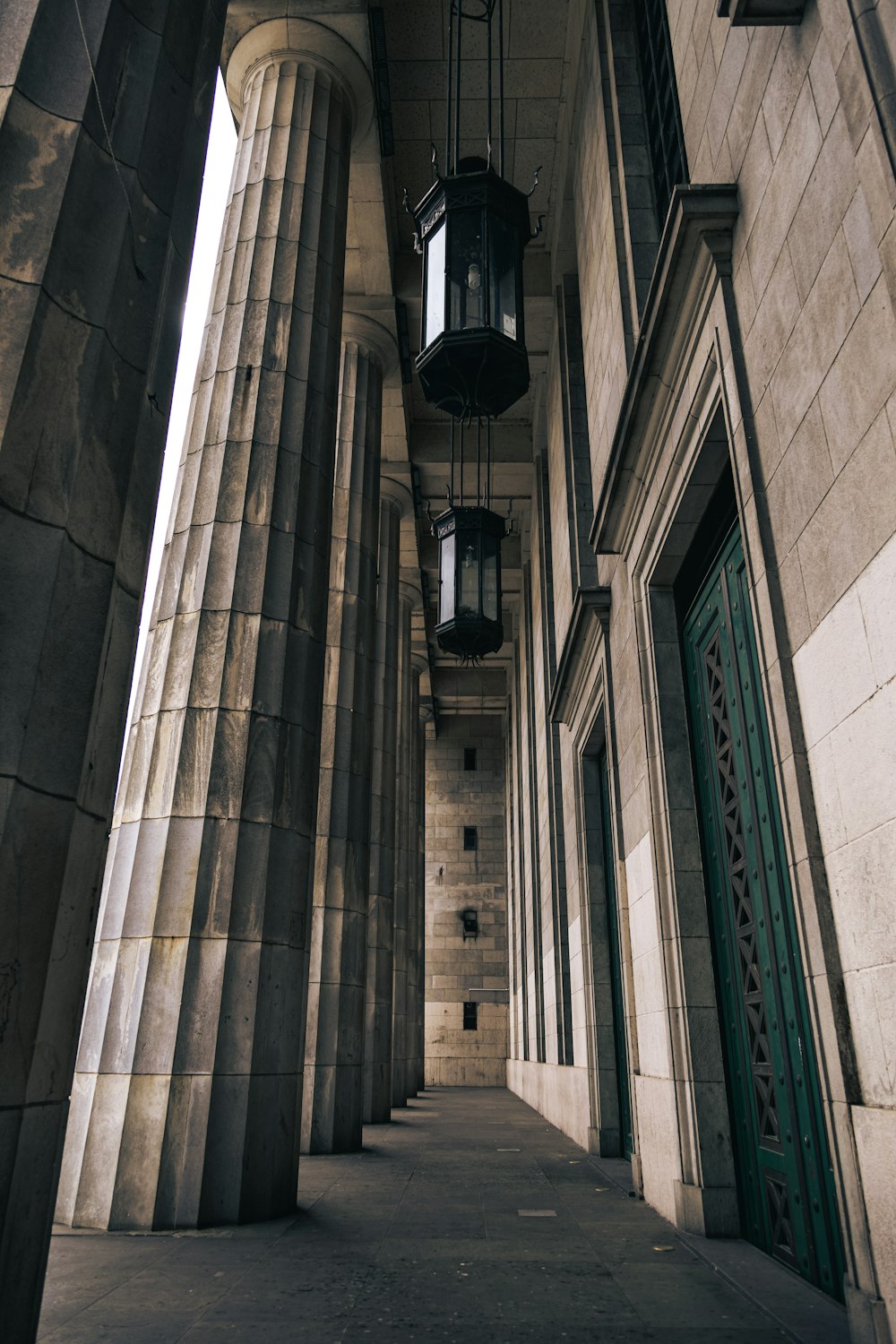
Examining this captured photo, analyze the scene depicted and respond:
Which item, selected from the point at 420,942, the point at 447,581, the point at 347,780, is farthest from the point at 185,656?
the point at 420,942

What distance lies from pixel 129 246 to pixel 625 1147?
10.1m

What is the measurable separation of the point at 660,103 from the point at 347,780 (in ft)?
28.4

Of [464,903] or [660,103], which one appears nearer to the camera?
[660,103]

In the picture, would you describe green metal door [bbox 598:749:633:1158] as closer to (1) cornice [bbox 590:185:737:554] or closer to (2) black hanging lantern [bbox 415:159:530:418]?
(1) cornice [bbox 590:185:737:554]

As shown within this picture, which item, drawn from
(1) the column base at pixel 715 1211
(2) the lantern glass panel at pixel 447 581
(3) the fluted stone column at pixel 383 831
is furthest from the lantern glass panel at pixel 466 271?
(3) the fluted stone column at pixel 383 831

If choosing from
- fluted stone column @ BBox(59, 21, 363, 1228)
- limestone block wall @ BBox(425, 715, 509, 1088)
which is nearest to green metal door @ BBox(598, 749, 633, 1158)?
fluted stone column @ BBox(59, 21, 363, 1228)

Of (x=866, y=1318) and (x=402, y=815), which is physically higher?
(x=402, y=815)

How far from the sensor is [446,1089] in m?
29.6

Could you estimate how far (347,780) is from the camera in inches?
496

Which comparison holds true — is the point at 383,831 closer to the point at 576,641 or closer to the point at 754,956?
the point at 576,641

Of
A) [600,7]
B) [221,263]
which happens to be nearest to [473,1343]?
[221,263]

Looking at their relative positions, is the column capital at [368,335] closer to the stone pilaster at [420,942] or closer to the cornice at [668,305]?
the cornice at [668,305]

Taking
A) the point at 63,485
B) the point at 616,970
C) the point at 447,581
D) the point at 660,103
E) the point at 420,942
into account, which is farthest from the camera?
the point at 420,942

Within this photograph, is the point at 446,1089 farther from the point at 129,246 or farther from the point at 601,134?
the point at 129,246
